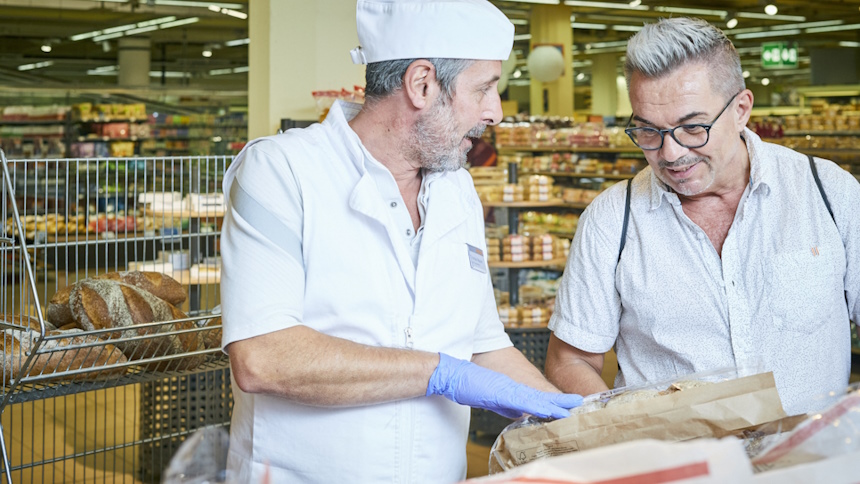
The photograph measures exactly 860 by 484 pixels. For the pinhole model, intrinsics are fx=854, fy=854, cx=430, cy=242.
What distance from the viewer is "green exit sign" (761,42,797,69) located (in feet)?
52.0

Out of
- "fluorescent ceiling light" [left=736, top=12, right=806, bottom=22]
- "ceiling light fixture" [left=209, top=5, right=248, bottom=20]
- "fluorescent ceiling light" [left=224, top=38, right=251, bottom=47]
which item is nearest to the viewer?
"ceiling light fixture" [left=209, top=5, right=248, bottom=20]

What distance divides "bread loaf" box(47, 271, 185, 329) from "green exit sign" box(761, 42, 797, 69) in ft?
50.5

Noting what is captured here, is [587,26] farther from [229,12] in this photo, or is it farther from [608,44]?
[229,12]

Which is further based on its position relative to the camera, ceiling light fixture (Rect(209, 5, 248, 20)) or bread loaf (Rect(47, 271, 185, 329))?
ceiling light fixture (Rect(209, 5, 248, 20))

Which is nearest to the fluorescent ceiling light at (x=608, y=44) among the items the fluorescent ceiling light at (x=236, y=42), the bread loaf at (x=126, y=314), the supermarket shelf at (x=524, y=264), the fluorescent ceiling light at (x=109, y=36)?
the fluorescent ceiling light at (x=236, y=42)

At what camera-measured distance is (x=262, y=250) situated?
4.85 feet

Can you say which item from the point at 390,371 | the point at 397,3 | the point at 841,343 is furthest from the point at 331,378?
the point at 841,343

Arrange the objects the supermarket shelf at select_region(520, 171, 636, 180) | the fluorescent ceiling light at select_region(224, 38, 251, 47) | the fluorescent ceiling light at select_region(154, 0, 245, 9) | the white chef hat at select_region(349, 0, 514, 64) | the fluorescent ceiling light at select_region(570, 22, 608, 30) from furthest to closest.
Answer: the fluorescent ceiling light at select_region(224, 38, 251, 47), the fluorescent ceiling light at select_region(570, 22, 608, 30), the fluorescent ceiling light at select_region(154, 0, 245, 9), the supermarket shelf at select_region(520, 171, 636, 180), the white chef hat at select_region(349, 0, 514, 64)

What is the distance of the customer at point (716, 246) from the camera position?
67.9 inches

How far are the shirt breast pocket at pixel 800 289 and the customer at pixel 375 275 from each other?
505 millimetres

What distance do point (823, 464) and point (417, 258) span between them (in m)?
1.05

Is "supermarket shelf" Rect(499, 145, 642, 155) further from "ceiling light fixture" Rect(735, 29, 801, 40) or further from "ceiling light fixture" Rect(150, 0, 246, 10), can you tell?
"ceiling light fixture" Rect(735, 29, 801, 40)

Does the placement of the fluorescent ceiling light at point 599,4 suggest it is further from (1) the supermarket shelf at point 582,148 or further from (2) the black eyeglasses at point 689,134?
(2) the black eyeglasses at point 689,134

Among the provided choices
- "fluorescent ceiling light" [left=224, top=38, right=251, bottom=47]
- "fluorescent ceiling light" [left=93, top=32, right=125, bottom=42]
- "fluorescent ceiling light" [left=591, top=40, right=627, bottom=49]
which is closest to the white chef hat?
"fluorescent ceiling light" [left=224, top=38, right=251, bottom=47]
